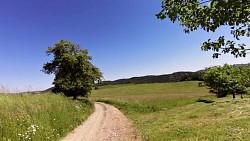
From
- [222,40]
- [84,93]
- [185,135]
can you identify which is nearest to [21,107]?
[185,135]

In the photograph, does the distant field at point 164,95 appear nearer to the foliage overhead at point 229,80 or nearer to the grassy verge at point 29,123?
the foliage overhead at point 229,80

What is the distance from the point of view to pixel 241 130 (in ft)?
36.9

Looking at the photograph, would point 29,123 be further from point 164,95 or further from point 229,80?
point 164,95

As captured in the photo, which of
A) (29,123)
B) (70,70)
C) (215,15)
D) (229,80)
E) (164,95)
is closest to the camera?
(215,15)

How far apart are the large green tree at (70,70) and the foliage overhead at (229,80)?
20934 millimetres

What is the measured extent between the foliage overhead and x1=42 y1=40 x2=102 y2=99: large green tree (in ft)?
68.7

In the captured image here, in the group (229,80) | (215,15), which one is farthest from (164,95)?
(215,15)

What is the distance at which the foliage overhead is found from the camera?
125 feet

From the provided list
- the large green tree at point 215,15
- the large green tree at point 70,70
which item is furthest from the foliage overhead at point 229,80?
the large green tree at point 215,15

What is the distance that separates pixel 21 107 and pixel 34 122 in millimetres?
1564

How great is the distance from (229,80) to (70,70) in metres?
26.5

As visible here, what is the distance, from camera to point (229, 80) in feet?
125

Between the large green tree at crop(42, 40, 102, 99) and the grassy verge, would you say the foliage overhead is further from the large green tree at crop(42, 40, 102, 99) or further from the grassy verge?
the grassy verge

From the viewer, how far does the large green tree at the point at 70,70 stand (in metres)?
42.0
